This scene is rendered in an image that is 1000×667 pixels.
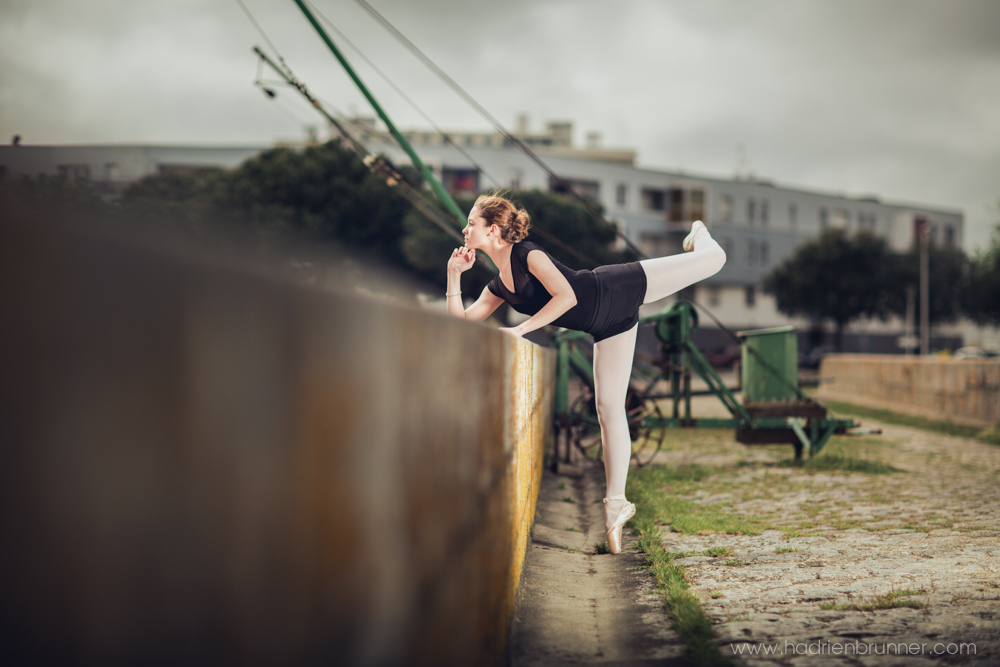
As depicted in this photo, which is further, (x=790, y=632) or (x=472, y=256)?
(x=472, y=256)

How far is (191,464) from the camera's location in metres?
0.70

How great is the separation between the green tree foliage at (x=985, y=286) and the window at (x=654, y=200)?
1915 cm

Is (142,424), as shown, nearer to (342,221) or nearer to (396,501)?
(396,501)

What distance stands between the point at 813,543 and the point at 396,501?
396 cm

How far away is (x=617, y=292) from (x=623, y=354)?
0.40m

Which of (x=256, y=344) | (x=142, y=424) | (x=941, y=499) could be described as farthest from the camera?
(x=941, y=499)

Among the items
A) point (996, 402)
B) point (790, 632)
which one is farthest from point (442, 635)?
point (996, 402)

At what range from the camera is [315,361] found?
94 centimetres

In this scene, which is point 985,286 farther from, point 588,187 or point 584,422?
point 584,422

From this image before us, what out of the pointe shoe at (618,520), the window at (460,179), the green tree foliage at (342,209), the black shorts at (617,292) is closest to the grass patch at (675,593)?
the pointe shoe at (618,520)

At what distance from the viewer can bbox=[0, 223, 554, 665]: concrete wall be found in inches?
23.3

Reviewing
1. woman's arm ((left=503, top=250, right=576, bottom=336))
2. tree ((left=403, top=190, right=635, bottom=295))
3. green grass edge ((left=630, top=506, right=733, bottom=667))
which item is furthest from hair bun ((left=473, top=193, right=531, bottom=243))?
tree ((left=403, top=190, right=635, bottom=295))

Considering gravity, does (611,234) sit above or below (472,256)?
above

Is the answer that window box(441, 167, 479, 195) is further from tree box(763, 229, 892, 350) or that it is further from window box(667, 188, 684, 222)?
tree box(763, 229, 892, 350)
